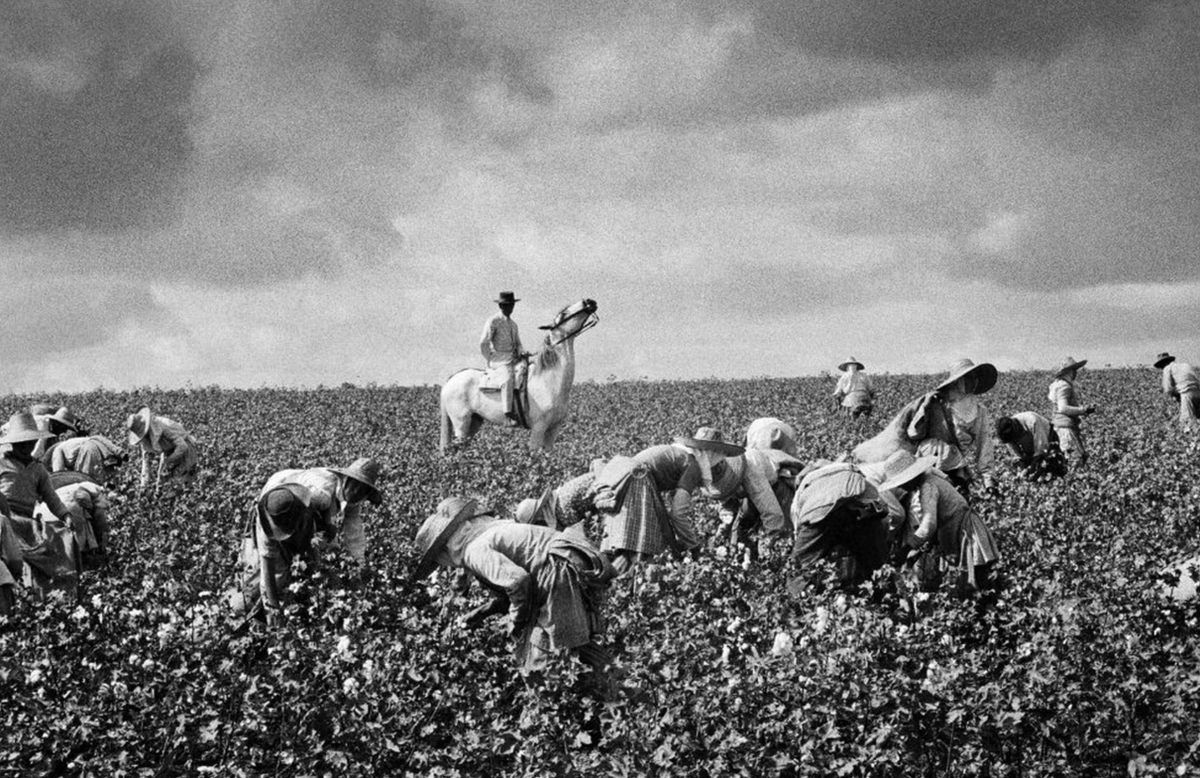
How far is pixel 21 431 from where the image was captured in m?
8.68

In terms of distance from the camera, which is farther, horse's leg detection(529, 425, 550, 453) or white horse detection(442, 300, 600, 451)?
horse's leg detection(529, 425, 550, 453)

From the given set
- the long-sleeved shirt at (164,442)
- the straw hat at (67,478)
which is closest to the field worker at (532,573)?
the straw hat at (67,478)

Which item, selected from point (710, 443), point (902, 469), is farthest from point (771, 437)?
point (902, 469)

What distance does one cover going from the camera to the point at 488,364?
1866cm

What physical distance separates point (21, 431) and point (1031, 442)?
10.7 metres

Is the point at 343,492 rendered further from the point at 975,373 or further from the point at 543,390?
the point at 543,390

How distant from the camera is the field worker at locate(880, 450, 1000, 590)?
8094 mm

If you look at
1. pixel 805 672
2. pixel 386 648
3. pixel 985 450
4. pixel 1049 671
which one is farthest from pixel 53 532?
pixel 985 450

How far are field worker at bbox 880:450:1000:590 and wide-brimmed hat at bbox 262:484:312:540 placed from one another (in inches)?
146

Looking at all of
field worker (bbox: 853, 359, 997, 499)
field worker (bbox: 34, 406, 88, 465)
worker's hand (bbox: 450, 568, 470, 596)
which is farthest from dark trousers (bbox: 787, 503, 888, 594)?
field worker (bbox: 34, 406, 88, 465)

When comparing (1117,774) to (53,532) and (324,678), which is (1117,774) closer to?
(324,678)

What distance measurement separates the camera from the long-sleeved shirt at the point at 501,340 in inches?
720

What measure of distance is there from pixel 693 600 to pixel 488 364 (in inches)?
470

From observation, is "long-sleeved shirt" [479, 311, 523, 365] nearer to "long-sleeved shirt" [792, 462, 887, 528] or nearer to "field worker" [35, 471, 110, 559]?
"field worker" [35, 471, 110, 559]
